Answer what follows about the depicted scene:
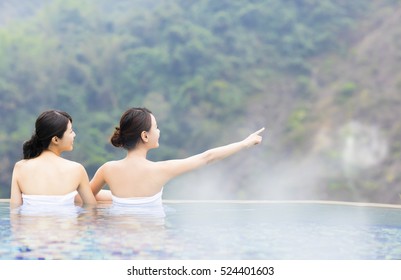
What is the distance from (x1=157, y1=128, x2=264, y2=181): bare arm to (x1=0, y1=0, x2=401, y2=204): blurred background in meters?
9.74

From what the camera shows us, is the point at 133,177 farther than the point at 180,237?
Yes

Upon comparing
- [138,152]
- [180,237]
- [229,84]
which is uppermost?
[229,84]

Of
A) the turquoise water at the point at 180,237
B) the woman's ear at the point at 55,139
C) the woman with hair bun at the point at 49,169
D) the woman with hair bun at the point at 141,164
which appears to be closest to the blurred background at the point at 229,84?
the turquoise water at the point at 180,237

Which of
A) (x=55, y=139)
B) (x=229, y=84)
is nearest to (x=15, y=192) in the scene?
(x=55, y=139)

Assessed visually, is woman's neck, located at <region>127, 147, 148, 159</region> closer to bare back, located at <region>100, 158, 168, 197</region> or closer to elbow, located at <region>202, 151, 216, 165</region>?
bare back, located at <region>100, 158, 168, 197</region>

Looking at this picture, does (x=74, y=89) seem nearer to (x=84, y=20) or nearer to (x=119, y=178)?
(x=84, y=20)

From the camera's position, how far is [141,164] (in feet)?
7.67

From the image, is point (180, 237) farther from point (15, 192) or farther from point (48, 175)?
point (15, 192)

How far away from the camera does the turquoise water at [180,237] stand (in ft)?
6.33

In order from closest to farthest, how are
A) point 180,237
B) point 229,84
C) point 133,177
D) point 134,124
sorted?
point 180,237, point 134,124, point 133,177, point 229,84

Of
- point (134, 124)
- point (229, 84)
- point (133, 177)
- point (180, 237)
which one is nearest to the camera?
point (180, 237)

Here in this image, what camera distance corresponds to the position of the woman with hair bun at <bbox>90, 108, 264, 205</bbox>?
227 cm

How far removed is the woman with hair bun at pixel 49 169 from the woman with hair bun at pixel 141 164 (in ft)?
0.35

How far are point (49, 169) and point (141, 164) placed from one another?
1.04 ft
